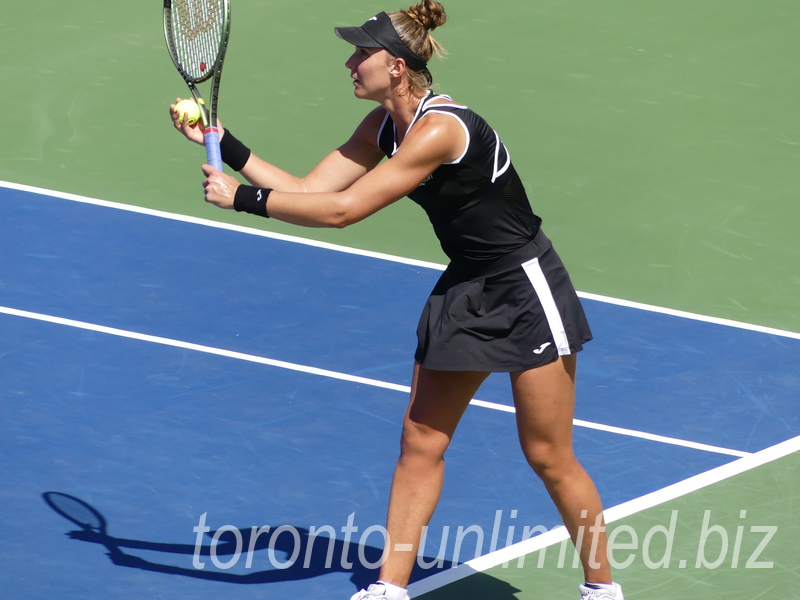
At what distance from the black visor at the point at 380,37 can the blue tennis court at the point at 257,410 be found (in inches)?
81.5

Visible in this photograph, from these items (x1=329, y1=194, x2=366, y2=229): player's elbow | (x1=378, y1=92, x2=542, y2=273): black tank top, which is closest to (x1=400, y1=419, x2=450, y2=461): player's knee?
(x1=378, y1=92, x2=542, y2=273): black tank top

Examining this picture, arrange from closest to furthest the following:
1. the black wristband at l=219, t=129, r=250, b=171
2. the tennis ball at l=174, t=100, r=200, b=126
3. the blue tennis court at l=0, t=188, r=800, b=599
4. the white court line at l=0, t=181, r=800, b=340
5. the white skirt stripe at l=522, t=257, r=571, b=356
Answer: the white skirt stripe at l=522, t=257, r=571, b=356, the tennis ball at l=174, t=100, r=200, b=126, the black wristband at l=219, t=129, r=250, b=171, the blue tennis court at l=0, t=188, r=800, b=599, the white court line at l=0, t=181, r=800, b=340

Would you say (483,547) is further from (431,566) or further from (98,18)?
(98,18)

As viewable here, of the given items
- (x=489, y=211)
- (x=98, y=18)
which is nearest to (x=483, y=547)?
(x=489, y=211)

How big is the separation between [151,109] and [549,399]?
6.70 m

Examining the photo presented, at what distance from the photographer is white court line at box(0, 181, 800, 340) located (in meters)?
7.40

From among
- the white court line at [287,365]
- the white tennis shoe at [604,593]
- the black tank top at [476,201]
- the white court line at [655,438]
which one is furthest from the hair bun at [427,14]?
the white court line at [287,365]

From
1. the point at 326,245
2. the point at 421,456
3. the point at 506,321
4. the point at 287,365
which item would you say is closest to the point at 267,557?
the point at 421,456

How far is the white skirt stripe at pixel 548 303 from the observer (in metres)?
4.60

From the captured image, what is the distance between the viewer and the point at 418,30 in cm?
455

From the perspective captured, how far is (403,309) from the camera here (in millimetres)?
7508

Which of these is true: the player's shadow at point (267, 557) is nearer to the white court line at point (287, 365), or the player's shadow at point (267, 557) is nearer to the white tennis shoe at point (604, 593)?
the white tennis shoe at point (604, 593)

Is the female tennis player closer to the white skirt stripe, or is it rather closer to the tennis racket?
the white skirt stripe

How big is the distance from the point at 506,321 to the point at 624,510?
1449 millimetres
